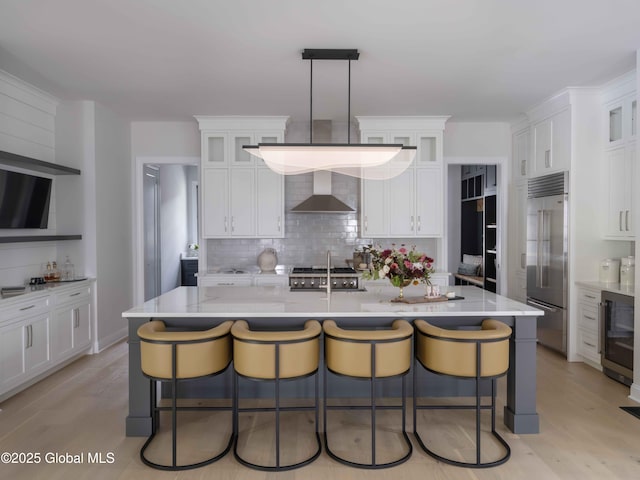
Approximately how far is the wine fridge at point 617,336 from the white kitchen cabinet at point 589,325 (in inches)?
4.6

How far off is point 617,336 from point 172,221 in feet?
21.4

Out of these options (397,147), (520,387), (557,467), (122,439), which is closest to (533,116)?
(397,147)

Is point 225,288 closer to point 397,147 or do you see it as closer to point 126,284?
point 397,147

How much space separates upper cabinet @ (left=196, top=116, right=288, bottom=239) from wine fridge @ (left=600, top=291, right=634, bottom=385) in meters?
3.56

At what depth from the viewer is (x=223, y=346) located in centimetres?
278

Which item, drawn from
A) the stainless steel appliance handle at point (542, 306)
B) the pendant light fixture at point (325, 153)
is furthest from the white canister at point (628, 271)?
the pendant light fixture at point (325, 153)

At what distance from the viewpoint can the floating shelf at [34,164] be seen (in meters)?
3.72

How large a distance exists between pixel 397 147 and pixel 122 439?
9.05 ft

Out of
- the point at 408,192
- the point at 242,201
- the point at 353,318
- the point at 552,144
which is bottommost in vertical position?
the point at 353,318

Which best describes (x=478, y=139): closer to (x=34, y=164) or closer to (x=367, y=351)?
(x=367, y=351)

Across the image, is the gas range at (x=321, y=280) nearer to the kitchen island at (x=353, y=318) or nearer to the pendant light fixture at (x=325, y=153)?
the pendant light fixture at (x=325, y=153)

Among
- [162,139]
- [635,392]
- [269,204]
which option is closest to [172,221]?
[162,139]

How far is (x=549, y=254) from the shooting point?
4926 mm

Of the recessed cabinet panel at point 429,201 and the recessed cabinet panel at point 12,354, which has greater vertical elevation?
the recessed cabinet panel at point 429,201
